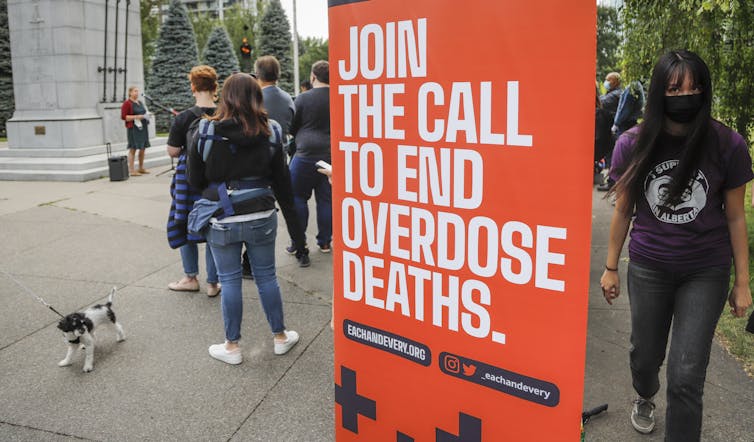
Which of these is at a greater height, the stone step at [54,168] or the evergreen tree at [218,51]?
the evergreen tree at [218,51]

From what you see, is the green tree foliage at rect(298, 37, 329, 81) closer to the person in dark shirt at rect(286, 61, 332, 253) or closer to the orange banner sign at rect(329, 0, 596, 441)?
the person in dark shirt at rect(286, 61, 332, 253)

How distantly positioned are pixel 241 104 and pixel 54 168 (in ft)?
35.4

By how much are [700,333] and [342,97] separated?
182 centimetres

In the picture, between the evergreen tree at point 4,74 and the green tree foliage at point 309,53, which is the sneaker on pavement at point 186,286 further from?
the green tree foliage at point 309,53

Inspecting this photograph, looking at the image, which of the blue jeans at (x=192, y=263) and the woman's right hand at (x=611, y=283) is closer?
the woman's right hand at (x=611, y=283)

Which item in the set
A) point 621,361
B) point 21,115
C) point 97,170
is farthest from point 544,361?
point 21,115

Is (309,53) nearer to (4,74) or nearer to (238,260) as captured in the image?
(4,74)

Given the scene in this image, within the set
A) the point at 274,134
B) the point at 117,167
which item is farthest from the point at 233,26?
the point at 274,134

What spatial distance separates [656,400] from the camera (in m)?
3.69

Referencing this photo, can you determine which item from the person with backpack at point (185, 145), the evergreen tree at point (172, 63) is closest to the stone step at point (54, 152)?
the person with backpack at point (185, 145)

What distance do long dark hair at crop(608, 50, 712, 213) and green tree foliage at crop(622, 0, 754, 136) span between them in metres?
3.57

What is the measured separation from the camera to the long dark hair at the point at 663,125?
2.55 metres

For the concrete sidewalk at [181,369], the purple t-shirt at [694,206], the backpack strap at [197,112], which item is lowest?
the concrete sidewalk at [181,369]

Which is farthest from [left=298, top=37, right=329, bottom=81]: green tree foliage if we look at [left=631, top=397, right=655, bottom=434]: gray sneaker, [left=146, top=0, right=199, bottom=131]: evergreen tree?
[left=631, top=397, right=655, bottom=434]: gray sneaker
